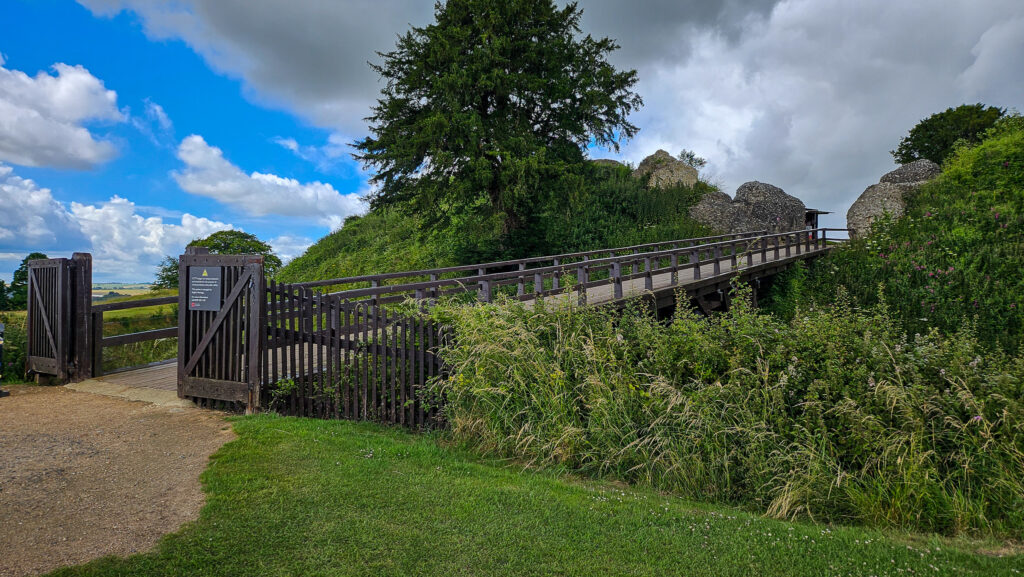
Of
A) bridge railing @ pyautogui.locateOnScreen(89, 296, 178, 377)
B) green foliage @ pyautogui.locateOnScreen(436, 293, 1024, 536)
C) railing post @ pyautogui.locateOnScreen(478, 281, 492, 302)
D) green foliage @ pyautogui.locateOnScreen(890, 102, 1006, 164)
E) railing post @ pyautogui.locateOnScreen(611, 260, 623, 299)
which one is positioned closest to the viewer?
green foliage @ pyautogui.locateOnScreen(436, 293, 1024, 536)

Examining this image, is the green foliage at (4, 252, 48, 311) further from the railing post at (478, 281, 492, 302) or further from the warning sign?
the railing post at (478, 281, 492, 302)

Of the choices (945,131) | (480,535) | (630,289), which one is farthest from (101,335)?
(945,131)

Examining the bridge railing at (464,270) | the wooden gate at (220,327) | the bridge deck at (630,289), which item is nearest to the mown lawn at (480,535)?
the wooden gate at (220,327)

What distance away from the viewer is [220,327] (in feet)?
25.9

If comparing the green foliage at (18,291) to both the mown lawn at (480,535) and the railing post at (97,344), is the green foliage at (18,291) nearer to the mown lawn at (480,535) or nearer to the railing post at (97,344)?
the railing post at (97,344)

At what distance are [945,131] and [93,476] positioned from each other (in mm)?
49586

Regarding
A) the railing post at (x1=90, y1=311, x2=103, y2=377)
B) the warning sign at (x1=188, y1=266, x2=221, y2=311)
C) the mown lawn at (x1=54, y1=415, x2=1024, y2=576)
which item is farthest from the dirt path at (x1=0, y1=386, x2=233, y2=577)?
the railing post at (x1=90, y1=311, x2=103, y2=377)

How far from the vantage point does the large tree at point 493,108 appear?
19.8 metres

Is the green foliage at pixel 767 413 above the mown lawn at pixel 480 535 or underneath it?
above

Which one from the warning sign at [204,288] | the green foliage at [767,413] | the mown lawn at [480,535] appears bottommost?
the mown lawn at [480,535]

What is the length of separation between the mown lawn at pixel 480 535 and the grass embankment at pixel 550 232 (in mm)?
16870

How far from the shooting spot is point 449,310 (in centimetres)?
751

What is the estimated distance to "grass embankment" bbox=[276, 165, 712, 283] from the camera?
911 inches

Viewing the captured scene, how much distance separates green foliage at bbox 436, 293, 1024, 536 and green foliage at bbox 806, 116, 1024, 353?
11.4m
